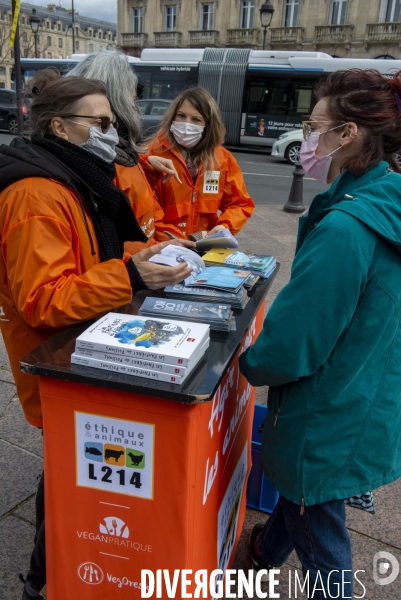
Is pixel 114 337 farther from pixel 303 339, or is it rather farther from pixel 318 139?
pixel 318 139

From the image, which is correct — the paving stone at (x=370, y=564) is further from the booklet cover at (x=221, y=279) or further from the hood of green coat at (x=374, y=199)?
the hood of green coat at (x=374, y=199)

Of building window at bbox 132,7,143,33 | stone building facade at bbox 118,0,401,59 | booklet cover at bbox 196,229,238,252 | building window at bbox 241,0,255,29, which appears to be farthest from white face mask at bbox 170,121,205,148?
building window at bbox 132,7,143,33

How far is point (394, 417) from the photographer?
168 centimetres

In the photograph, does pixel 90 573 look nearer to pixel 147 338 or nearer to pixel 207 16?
pixel 147 338

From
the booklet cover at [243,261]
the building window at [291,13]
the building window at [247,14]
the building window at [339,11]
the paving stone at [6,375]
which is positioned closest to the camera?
the booklet cover at [243,261]

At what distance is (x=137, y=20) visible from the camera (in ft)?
133

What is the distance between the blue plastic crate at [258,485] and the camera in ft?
8.59

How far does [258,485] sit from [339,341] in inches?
54.1

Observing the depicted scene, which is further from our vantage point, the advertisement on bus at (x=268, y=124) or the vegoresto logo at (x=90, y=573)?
the advertisement on bus at (x=268, y=124)

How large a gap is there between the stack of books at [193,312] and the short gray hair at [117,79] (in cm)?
113

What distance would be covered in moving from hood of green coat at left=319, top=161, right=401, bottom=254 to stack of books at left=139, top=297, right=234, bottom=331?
491 millimetres

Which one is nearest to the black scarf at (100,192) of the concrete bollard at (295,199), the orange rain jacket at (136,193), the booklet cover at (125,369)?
the orange rain jacket at (136,193)

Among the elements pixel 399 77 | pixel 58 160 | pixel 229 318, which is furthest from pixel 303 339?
pixel 58 160

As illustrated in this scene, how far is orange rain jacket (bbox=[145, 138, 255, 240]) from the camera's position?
11.4 ft
